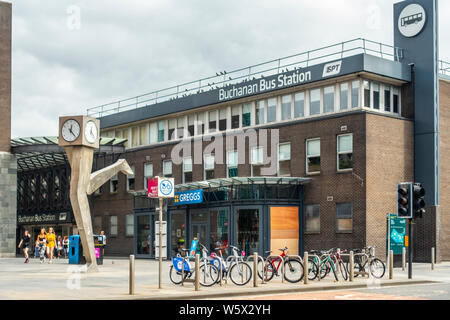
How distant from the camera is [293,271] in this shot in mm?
20000

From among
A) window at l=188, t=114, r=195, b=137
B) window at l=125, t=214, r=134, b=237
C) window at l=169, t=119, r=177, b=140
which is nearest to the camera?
window at l=188, t=114, r=195, b=137

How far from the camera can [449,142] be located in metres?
35.4

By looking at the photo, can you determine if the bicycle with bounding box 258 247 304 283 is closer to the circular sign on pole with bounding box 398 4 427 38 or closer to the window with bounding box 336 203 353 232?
the window with bounding box 336 203 353 232

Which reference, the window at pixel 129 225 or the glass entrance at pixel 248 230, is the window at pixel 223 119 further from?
the window at pixel 129 225

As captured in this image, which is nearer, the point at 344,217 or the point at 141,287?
the point at 141,287

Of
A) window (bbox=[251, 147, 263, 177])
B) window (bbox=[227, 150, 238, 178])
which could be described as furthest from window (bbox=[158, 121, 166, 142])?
window (bbox=[251, 147, 263, 177])

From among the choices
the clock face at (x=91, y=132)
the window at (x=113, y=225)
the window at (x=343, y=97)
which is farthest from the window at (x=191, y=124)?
the clock face at (x=91, y=132)

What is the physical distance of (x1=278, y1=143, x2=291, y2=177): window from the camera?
36031 millimetres

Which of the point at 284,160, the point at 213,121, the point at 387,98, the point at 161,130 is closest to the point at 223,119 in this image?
→ the point at 213,121

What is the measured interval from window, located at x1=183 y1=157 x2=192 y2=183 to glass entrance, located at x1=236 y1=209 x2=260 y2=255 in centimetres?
841

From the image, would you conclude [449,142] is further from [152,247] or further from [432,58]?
[152,247]

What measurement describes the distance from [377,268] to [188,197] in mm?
16440

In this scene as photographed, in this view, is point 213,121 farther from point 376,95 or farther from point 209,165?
point 376,95

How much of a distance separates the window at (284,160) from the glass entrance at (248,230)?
11.6 ft
